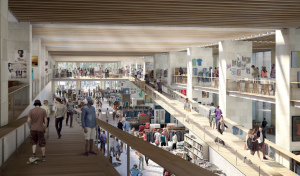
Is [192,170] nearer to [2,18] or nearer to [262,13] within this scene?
[2,18]

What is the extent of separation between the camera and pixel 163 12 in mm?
9016

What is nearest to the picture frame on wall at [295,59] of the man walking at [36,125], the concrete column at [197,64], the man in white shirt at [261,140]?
the man in white shirt at [261,140]

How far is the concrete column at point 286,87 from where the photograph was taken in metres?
12.7

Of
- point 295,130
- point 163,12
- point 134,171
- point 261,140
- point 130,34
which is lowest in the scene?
point 261,140

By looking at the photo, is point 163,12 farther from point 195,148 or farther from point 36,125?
point 195,148

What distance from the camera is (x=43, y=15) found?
9.53 metres

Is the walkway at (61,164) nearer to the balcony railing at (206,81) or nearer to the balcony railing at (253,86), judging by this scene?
the balcony railing at (253,86)

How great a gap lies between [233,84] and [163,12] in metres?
9.50

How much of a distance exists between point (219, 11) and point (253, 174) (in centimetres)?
548

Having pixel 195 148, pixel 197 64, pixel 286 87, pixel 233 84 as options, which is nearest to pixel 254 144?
pixel 286 87

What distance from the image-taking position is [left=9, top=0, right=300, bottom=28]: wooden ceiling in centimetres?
792

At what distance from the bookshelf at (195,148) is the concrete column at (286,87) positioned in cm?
361

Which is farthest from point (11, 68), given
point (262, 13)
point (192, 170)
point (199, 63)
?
point (199, 63)

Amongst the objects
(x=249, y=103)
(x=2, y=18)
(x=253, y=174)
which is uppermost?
(x=2, y=18)
